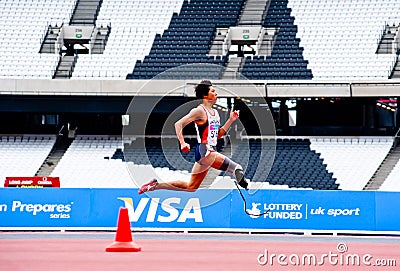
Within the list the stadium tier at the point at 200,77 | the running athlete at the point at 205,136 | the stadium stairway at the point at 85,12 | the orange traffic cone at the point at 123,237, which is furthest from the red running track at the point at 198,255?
the stadium stairway at the point at 85,12

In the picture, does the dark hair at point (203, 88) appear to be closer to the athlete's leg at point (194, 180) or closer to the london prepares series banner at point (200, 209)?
the athlete's leg at point (194, 180)

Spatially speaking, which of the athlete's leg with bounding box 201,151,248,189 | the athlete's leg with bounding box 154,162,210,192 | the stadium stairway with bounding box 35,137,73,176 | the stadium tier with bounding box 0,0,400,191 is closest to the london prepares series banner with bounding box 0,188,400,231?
the stadium tier with bounding box 0,0,400,191

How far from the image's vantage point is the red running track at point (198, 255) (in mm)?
13312

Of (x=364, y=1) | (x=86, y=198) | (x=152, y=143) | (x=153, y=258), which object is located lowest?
(x=153, y=258)

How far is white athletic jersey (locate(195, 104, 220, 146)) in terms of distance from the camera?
11453 millimetres

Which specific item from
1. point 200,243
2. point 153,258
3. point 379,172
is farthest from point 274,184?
point 153,258

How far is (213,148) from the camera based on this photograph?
38.1ft

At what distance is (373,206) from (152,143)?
12.9 meters

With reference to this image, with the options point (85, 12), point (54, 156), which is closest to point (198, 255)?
point (54, 156)

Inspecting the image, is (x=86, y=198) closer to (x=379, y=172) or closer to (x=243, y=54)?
(x=379, y=172)

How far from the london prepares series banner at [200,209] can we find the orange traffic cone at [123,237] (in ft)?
27.0

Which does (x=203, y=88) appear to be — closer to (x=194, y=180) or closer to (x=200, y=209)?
(x=194, y=180)

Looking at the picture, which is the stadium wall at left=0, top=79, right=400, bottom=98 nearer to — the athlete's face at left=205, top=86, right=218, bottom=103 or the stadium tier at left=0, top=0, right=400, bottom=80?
the stadium tier at left=0, top=0, right=400, bottom=80

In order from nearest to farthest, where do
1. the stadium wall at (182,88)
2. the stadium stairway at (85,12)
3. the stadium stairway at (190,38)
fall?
the stadium wall at (182,88) < the stadium stairway at (190,38) < the stadium stairway at (85,12)
